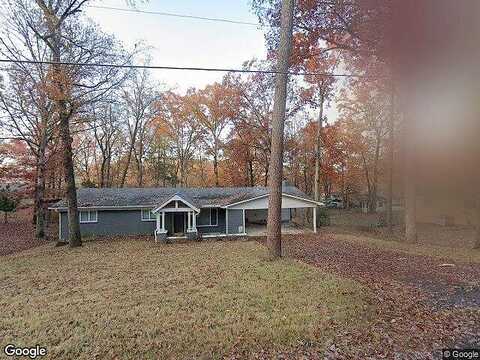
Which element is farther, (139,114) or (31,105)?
(139,114)

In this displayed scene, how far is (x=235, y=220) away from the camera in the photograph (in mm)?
20047

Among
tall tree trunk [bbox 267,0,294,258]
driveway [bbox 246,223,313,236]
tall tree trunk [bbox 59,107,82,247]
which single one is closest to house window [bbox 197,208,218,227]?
driveway [bbox 246,223,313,236]

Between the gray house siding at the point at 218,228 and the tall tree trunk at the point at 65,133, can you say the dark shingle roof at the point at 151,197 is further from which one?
the tall tree trunk at the point at 65,133

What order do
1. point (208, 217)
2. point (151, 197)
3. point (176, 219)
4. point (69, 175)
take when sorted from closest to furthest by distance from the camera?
point (69, 175), point (176, 219), point (208, 217), point (151, 197)

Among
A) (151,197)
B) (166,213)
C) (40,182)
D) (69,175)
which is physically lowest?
(166,213)

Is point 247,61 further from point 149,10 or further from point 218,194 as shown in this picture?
point 149,10

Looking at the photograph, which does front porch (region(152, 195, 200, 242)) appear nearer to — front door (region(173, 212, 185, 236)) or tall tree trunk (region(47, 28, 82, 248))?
front door (region(173, 212, 185, 236))

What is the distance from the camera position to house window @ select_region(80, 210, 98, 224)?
63.8 feet

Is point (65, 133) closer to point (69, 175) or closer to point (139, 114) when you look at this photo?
point (69, 175)

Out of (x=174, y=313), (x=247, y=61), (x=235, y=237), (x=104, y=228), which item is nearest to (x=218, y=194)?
(x=235, y=237)

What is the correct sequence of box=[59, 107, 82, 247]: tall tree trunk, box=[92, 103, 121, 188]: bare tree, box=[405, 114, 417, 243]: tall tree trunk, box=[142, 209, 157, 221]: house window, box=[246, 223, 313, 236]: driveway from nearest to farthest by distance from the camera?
1. box=[405, 114, 417, 243]: tall tree trunk
2. box=[59, 107, 82, 247]: tall tree trunk
3. box=[246, 223, 313, 236]: driveway
4. box=[142, 209, 157, 221]: house window
5. box=[92, 103, 121, 188]: bare tree

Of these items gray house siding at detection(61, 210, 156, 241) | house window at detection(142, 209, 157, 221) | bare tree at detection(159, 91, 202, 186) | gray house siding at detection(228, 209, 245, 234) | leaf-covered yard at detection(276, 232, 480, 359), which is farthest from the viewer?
bare tree at detection(159, 91, 202, 186)

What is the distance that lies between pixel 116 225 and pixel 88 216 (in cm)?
182

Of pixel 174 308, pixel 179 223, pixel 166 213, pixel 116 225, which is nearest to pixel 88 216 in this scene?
pixel 116 225
